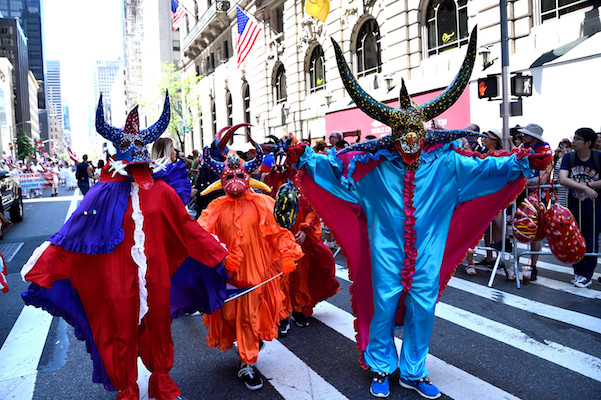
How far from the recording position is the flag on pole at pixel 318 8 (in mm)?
21302

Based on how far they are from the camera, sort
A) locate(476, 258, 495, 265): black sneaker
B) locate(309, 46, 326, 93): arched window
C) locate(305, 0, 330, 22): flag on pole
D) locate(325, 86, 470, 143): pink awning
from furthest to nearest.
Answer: locate(309, 46, 326, 93): arched window, locate(305, 0, 330, 22): flag on pole, locate(325, 86, 470, 143): pink awning, locate(476, 258, 495, 265): black sneaker

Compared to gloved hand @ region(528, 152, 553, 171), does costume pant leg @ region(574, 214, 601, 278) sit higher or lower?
lower

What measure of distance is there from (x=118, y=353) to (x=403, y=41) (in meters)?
18.2

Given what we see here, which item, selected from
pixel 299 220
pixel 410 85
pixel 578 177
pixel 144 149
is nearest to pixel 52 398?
pixel 144 149

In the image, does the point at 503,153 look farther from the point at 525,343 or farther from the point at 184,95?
the point at 184,95

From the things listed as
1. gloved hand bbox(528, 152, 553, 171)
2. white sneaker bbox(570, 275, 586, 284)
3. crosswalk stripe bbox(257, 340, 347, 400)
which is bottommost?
crosswalk stripe bbox(257, 340, 347, 400)

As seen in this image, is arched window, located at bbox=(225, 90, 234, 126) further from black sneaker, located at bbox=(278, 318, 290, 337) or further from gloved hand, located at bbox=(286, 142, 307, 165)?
gloved hand, located at bbox=(286, 142, 307, 165)

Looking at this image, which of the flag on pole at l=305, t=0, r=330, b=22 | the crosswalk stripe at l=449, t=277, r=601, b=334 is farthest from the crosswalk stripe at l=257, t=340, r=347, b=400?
the flag on pole at l=305, t=0, r=330, b=22

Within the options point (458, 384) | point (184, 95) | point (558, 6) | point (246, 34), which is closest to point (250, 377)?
point (458, 384)

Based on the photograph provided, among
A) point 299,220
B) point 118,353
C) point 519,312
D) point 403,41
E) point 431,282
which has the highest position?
point 403,41

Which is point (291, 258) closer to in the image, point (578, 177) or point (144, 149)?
point (144, 149)

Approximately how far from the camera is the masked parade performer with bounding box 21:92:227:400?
11.5ft

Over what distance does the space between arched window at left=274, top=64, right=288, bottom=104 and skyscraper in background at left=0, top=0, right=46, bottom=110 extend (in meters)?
184

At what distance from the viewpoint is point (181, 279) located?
413 cm
